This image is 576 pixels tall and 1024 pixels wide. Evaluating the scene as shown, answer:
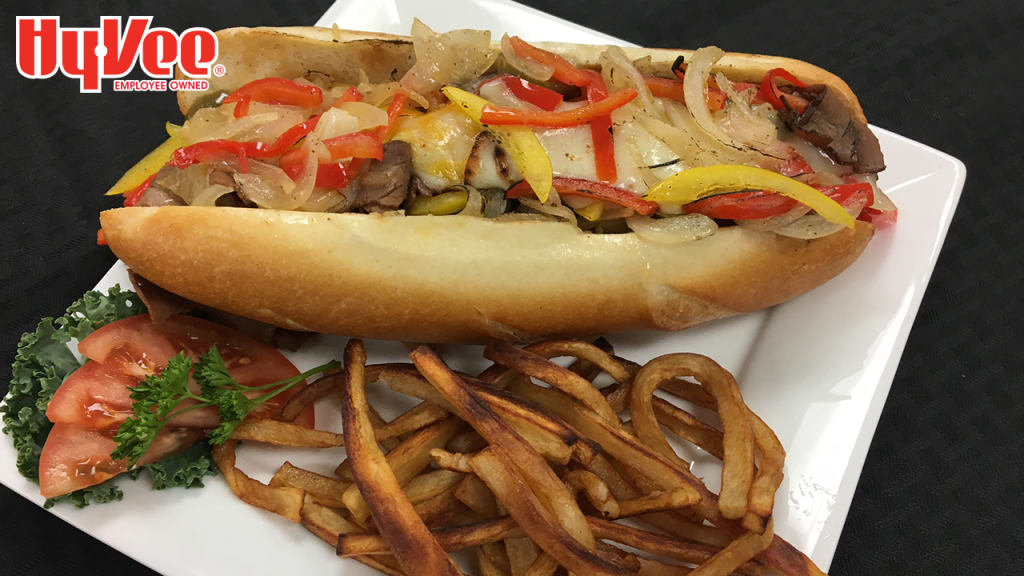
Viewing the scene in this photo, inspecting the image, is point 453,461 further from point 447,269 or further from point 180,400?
point 180,400

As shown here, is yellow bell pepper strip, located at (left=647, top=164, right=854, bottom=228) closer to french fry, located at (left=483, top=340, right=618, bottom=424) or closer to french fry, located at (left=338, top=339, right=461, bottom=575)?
french fry, located at (left=483, top=340, right=618, bottom=424)

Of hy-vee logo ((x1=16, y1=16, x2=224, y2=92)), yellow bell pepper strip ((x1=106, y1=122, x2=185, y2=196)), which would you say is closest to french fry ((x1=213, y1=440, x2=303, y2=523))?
yellow bell pepper strip ((x1=106, y1=122, x2=185, y2=196))

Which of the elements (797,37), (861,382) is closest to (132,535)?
(861,382)

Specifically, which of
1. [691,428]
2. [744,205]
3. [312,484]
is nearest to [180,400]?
[312,484]

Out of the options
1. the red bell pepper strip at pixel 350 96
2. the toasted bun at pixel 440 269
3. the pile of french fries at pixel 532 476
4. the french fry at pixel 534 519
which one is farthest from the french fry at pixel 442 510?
the red bell pepper strip at pixel 350 96

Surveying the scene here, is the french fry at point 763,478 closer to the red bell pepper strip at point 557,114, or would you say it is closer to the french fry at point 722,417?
the french fry at point 722,417
